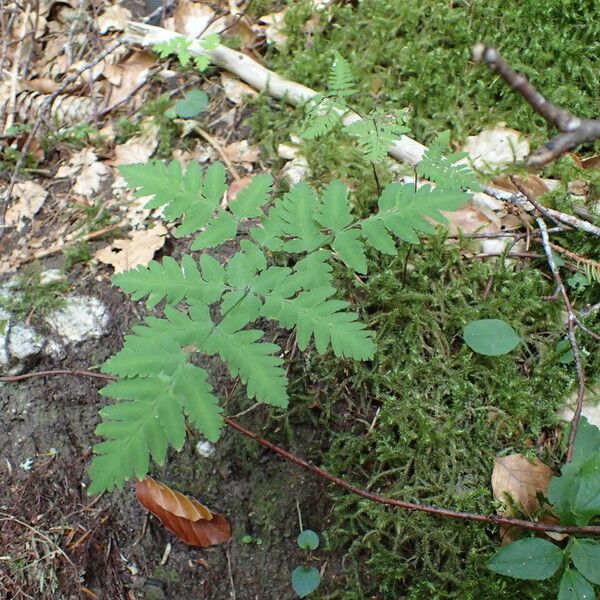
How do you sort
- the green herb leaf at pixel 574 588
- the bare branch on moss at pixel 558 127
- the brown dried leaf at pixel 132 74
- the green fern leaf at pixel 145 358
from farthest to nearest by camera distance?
the brown dried leaf at pixel 132 74
the green herb leaf at pixel 574 588
the green fern leaf at pixel 145 358
the bare branch on moss at pixel 558 127

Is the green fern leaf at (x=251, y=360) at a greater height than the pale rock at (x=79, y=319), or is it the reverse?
the green fern leaf at (x=251, y=360)

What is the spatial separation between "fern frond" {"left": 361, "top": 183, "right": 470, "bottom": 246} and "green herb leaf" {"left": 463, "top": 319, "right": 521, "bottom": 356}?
58cm

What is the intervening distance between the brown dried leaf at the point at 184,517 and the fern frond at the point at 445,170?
Answer: 63.2 inches

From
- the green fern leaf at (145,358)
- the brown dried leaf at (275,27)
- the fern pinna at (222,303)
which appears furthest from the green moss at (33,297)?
the brown dried leaf at (275,27)

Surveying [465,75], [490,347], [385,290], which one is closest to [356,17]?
[465,75]

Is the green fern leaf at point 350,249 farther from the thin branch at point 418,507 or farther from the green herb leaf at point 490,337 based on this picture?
the thin branch at point 418,507

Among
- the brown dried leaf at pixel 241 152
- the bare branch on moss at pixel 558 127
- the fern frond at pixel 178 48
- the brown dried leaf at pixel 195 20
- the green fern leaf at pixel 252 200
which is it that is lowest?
the brown dried leaf at pixel 241 152

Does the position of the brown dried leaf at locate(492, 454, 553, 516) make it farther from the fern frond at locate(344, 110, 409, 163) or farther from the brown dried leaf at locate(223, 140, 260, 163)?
the brown dried leaf at locate(223, 140, 260, 163)

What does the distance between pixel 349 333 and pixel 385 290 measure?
0.73 meters

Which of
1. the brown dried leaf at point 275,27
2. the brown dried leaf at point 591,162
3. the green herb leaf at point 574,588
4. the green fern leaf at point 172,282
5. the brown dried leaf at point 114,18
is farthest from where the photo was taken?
the brown dried leaf at point 114,18

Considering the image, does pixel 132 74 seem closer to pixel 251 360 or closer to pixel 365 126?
pixel 365 126

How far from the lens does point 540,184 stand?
9.11ft

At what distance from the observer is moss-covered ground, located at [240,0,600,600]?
219 centimetres

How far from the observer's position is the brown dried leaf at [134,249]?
2863 mm
